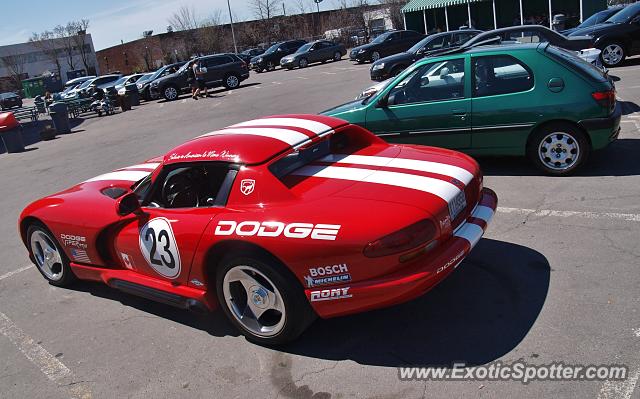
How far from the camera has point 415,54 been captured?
17672 mm

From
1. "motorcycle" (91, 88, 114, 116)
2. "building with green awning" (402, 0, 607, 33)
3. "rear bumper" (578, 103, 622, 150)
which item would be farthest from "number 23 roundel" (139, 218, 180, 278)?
"building with green awning" (402, 0, 607, 33)

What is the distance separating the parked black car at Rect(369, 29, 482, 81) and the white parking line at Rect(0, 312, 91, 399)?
14386mm

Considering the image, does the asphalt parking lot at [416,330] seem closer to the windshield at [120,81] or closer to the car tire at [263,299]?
the car tire at [263,299]

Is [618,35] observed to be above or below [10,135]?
above

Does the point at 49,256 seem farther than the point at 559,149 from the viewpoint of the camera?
No

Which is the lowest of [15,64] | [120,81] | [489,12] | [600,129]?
[600,129]

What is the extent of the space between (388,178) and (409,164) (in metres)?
0.37

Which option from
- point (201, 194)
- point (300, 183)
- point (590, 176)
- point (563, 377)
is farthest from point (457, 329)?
point (590, 176)

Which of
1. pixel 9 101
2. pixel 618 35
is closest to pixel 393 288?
pixel 618 35

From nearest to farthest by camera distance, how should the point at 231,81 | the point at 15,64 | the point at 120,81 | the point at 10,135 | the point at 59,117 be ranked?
the point at 10,135 → the point at 59,117 → the point at 231,81 → the point at 120,81 → the point at 15,64

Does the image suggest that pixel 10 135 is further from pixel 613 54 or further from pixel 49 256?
pixel 613 54

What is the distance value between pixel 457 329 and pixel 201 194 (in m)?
2.16

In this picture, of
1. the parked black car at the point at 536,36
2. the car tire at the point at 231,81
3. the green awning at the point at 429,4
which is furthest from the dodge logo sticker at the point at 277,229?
the green awning at the point at 429,4

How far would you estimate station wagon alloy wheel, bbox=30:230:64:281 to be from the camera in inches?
201
